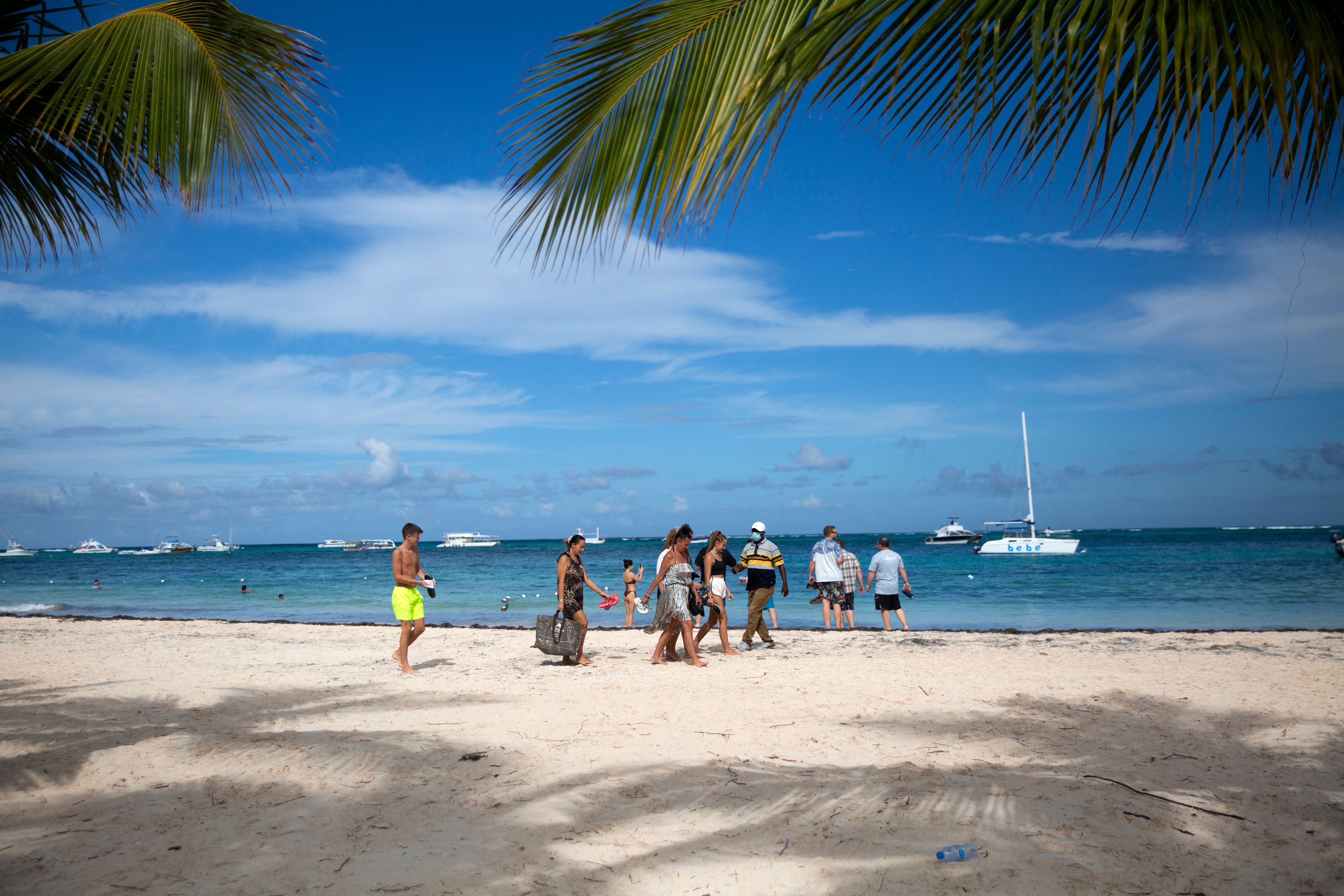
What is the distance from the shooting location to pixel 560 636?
962 centimetres

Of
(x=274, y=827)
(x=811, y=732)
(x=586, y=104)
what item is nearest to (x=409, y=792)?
(x=274, y=827)

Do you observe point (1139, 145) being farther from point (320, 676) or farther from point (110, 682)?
point (110, 682)

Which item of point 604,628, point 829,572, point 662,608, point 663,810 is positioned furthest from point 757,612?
point 663,810

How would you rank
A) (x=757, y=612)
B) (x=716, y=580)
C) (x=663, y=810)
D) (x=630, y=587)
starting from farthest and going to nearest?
(x=630, y=587)
(x=757, y=612)
(x=716, y=580)
(x=663, y=810)

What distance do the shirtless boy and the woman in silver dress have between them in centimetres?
264

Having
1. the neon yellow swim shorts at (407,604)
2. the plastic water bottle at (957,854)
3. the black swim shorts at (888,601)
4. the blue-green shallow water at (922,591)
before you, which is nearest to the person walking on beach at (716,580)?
the neon yellow swim shorts at (407,604)

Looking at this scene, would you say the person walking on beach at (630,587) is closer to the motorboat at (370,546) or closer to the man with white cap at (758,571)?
Result: the man with white cap at (758,571)

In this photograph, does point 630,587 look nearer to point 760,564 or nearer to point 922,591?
point 760,564

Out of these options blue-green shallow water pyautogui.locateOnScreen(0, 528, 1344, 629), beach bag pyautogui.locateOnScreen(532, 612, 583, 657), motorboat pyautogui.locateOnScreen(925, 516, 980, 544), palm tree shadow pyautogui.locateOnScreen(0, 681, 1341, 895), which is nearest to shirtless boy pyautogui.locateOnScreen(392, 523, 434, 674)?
beach bag pyautogui.locateOnScreen(532, 612, 583, 657)

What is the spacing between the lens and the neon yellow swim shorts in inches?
365

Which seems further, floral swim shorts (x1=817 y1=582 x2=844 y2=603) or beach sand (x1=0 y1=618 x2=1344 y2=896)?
floral swim shorts (x1=817 y1=582 x2=844 y2=603)

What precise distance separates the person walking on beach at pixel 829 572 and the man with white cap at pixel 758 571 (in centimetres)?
216

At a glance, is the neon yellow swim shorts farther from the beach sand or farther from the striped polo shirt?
the striped polo shirt

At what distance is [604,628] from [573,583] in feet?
20.5
